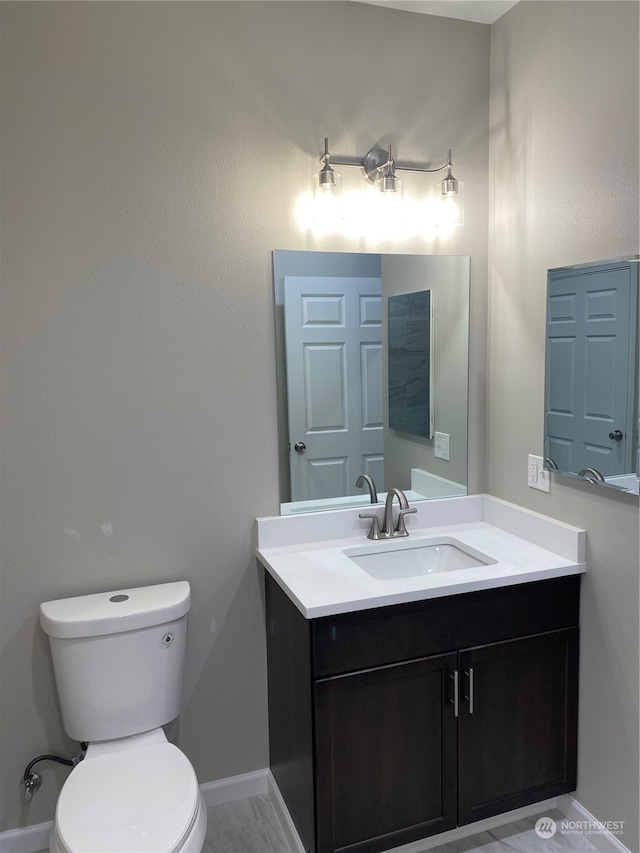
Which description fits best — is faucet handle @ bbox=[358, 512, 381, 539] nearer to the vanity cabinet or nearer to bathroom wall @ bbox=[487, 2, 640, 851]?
the vanity cabinet

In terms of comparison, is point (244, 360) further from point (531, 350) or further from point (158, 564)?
point (531, 350)

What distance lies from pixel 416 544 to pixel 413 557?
0.05m

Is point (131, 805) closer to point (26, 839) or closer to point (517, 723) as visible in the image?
point (26, 839)

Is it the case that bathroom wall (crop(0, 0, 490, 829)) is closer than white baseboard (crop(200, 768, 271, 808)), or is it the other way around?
bathroom wall (crop(0, 0, 490, 829))

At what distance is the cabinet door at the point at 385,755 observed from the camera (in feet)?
5.77

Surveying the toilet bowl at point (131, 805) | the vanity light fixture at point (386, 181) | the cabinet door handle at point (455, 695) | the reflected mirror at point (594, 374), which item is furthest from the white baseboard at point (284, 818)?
the vanity light fixture at point (386, 181)

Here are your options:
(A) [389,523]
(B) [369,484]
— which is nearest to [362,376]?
(B) [369,484]

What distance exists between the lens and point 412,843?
195cm

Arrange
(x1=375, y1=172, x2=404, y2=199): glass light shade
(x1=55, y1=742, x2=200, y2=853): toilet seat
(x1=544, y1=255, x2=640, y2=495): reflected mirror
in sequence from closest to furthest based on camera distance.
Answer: (x1=55, y1=742, x2=200, y2=853): toilet seat, (x1=544, y1=255, x2=640, y2=495): reflected mirror, (x1=375, y1=172, x2=404, y2=199): glass light shade

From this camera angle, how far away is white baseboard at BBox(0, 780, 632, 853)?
6.37ft

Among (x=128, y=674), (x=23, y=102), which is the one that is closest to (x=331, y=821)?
(x=128, y=674)

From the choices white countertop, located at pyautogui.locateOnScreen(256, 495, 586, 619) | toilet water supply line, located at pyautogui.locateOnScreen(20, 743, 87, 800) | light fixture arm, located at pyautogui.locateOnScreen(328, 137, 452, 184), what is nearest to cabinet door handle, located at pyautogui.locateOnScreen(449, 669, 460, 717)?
white countertop, located at pyautogui.locateOnScreen(256, 495, 586, 619)

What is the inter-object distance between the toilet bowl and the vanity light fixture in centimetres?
172

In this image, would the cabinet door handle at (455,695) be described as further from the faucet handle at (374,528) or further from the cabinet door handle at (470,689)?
the faucet handle at (374,528)
